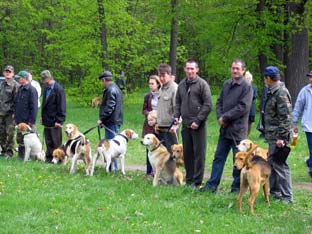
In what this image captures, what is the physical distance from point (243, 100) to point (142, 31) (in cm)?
2293

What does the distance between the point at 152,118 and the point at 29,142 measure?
11.3ft

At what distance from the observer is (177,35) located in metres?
27.4

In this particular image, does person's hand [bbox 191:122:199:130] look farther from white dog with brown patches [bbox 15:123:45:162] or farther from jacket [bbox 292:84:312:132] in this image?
white dog with brown patches [bbox 15:123:45:162]

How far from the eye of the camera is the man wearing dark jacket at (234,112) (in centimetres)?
831

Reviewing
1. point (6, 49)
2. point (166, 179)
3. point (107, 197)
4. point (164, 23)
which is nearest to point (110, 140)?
point (166, 179)

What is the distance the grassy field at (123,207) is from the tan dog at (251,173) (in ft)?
0.78

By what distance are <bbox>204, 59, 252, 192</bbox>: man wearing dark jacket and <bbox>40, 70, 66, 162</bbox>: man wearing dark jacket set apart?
14.5 feet

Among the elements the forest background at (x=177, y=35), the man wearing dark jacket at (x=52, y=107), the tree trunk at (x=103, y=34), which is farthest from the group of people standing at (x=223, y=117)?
the tree trunk at (x=103, y=34)

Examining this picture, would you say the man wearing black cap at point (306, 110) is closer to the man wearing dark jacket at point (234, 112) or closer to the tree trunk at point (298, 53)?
the man wearing dark jacket at point (234, 112)

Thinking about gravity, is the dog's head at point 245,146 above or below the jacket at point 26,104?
below

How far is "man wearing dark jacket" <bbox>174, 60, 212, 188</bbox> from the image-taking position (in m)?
8.79

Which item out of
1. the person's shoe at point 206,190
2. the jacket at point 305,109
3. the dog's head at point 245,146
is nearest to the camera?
the dog's head at point 245,146

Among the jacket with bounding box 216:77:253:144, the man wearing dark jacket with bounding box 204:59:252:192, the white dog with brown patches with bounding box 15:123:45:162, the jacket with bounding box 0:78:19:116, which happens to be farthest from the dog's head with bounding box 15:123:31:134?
the jacket with bounding box 216:77:253:144

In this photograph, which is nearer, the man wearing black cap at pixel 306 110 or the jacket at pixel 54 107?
the man wearing black cap at pixel 306 110
